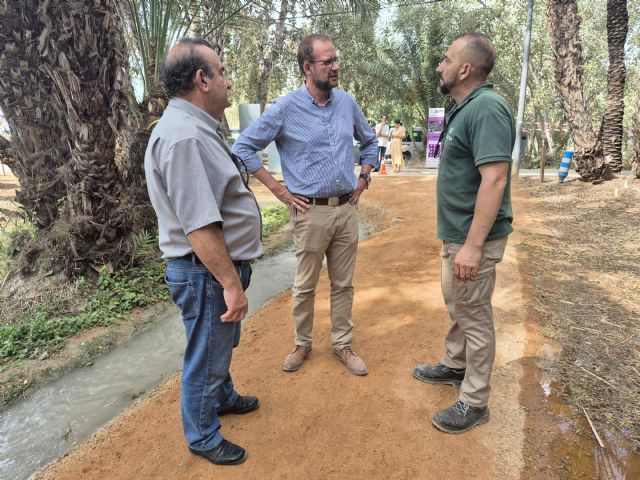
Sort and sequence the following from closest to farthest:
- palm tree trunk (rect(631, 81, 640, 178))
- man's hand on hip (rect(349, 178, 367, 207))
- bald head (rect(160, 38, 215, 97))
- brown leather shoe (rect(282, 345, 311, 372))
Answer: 1. bald head (rect(160, 38, 215, 97))
2. man's hand on hip (rect(349, 178, 367, 207))
3. brown leather shoe (rect(282, 345, 311, 372))
4. palm tree trunk (rect(631, 81, 640, 178))

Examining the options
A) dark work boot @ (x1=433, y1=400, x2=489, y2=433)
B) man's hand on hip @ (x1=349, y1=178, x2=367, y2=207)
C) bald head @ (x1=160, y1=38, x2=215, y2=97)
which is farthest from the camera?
man's hand on hip @ (x1=349, y1=178, x2=367, y2=207)

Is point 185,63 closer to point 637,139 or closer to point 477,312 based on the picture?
point 477,312

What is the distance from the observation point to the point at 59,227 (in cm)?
462

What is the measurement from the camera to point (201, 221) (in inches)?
69.9

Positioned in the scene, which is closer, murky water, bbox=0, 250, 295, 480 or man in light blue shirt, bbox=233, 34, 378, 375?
murky water, bbox=0, 250, 295, 480

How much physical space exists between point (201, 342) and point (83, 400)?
1721 millimetres

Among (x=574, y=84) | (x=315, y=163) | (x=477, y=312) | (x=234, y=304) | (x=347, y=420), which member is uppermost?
(x=574, y=84)

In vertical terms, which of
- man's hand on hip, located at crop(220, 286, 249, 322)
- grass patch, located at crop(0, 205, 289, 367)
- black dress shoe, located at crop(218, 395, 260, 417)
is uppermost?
man's hand on hip, located at crop(220, 286, 249, 322)

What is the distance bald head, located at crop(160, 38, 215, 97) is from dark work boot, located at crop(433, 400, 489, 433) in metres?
2.22

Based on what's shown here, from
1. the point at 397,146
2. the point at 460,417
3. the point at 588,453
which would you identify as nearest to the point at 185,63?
the point at 460,417

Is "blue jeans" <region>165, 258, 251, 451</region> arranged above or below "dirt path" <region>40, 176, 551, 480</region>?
above

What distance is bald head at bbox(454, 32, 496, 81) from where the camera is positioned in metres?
2.19

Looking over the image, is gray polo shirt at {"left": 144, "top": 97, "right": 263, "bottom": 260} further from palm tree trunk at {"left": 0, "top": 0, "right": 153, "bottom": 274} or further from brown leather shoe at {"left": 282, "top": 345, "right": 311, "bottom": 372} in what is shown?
palm tree trunk at {"left": 0, "top": 0, "right": 153, "bottom": 274}

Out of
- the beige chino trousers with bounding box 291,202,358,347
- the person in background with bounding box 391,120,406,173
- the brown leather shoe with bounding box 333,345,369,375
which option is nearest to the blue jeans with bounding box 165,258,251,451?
the beige chino trousers with bounding box 291,202,358,347
